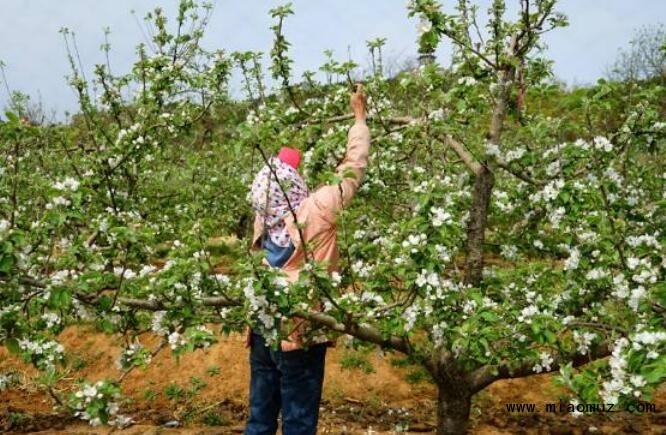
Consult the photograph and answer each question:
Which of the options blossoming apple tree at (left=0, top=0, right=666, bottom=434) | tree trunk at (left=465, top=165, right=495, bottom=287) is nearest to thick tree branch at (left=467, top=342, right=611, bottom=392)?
blossoming apple tree at (left=0, top=0, right=666, bottom=434)

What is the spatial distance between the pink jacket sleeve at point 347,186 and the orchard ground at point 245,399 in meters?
3.48

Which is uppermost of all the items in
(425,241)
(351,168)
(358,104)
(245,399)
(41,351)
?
(358,104)

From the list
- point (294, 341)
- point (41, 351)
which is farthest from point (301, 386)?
point (41, 351)

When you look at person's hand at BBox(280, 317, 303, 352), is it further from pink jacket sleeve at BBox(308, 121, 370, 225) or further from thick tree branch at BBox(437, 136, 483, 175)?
thick tree branch at BBox(437, 136, 483, 175)

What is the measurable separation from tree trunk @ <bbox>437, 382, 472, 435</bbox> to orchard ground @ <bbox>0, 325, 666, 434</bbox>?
4.41 ft

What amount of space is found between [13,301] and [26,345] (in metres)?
0.52

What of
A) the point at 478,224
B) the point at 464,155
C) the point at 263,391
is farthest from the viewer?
the point at 464,155

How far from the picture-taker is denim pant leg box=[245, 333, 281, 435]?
4.20 metres

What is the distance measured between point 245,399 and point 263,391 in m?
3.13

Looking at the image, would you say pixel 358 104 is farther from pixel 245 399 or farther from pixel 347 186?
pixel 245 399

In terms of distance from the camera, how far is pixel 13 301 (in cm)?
316

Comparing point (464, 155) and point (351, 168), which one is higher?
point (464, 155)

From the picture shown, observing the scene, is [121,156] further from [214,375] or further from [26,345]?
[214,375]

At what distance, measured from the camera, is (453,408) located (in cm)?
501
